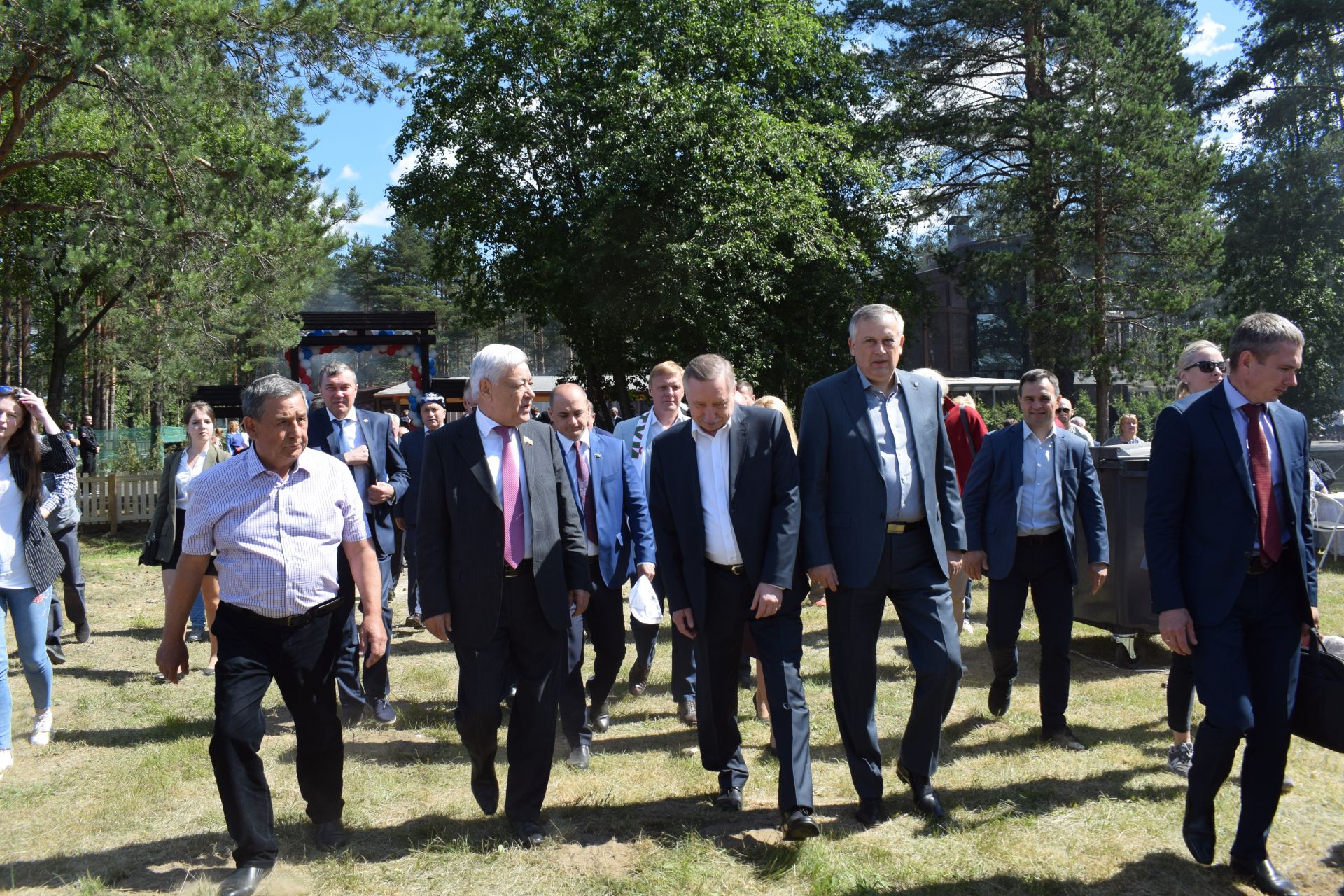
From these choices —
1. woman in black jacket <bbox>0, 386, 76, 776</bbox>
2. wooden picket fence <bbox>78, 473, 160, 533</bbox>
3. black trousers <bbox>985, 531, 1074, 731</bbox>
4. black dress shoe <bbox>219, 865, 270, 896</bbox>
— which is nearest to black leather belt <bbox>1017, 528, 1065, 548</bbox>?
black trousers <bbox>985, 531, 1074, 731</bbox>

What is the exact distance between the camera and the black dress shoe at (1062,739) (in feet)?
16.8

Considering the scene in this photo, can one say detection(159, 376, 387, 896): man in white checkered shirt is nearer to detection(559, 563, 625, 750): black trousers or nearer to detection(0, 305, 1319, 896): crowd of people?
detection(0, 305, 1319, 896): crowd of people

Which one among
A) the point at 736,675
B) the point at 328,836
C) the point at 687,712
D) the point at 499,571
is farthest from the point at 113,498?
the point at 736,675

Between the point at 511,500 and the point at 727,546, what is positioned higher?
the point at 511,500

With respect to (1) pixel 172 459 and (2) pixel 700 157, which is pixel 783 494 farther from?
(2) pixel 700 157

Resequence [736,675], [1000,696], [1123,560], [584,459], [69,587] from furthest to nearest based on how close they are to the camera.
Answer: [69,587] < [1123,560] < [1000,696] < [584,459] < [736,675]

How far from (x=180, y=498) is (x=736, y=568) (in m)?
4.61

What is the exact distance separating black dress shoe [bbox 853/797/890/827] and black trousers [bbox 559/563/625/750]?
1.44 metres

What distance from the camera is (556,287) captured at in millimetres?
24375

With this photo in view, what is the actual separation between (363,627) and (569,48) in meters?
22.3

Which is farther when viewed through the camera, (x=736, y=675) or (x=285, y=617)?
(x=736, y=675)

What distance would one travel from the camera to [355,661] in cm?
461

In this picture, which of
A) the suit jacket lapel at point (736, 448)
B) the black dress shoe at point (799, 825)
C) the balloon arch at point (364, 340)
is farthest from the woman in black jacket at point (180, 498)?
the balloon arch at point (364, 340)

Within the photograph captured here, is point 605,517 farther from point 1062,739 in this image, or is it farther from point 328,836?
point 1062,739
